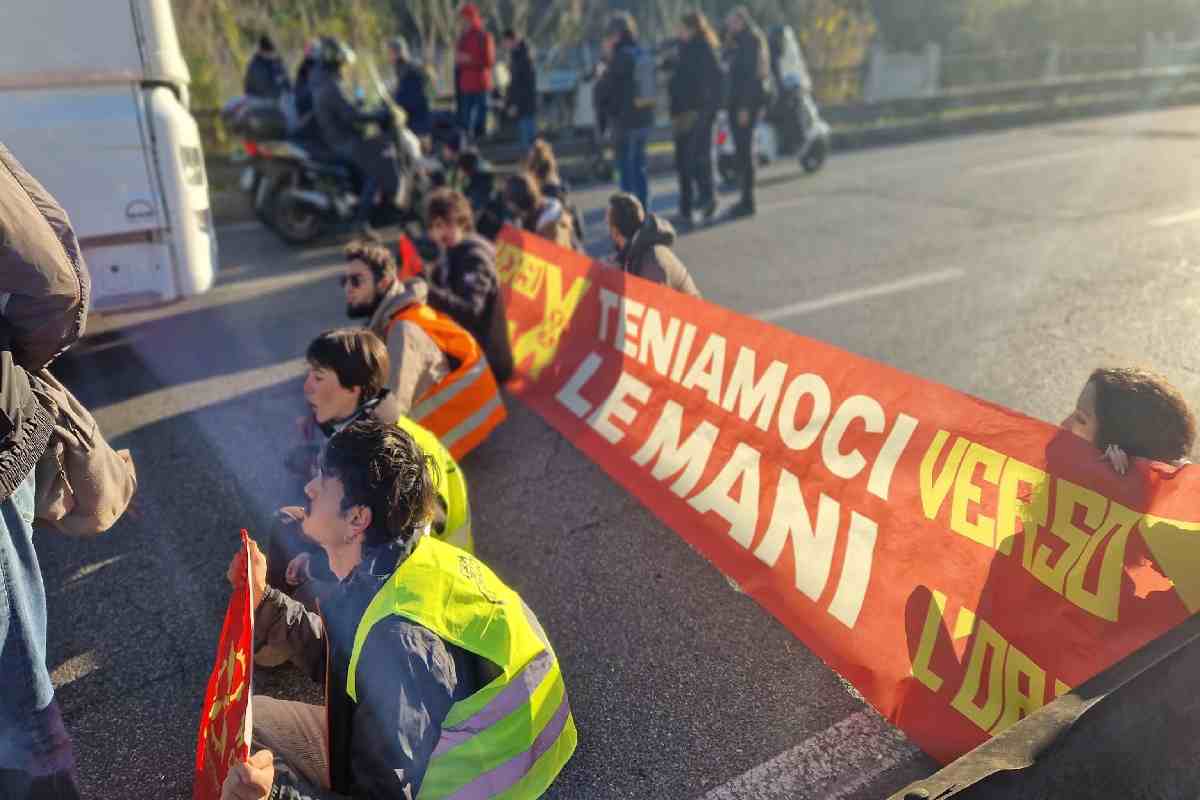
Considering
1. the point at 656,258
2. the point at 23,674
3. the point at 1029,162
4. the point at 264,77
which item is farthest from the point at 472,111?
the point at 23,674

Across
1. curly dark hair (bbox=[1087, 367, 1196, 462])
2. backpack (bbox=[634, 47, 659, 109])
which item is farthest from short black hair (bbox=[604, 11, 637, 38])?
curly dark hair (bbox=[1087, 367, 1196, 462])

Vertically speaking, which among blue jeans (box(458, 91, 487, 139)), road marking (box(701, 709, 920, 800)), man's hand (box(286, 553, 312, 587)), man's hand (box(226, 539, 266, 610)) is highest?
blue jeans (box(458, 91, 487, 139))

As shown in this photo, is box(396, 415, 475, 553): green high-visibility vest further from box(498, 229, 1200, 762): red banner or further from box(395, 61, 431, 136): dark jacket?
box(395, 61, 431, 136): dark jacket

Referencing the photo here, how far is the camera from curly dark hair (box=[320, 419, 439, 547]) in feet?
7.31

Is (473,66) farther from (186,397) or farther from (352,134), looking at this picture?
(186,397)

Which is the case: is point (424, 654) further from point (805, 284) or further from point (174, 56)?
point (805, 284)

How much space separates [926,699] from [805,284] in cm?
537

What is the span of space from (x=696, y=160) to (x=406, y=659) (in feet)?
29.3

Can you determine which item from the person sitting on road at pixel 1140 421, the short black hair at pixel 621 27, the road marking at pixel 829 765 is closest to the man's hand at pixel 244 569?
the road marking at pixel 829 765

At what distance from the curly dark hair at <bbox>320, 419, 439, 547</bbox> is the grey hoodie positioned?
1.72 m

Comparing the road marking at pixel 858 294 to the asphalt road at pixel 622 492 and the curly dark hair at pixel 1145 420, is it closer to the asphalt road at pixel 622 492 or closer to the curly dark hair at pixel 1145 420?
the asphalt road at pixel 622 492

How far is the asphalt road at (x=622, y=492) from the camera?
9.23ft

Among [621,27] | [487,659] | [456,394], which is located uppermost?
[621,27]

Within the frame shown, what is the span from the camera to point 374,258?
14.5ft
